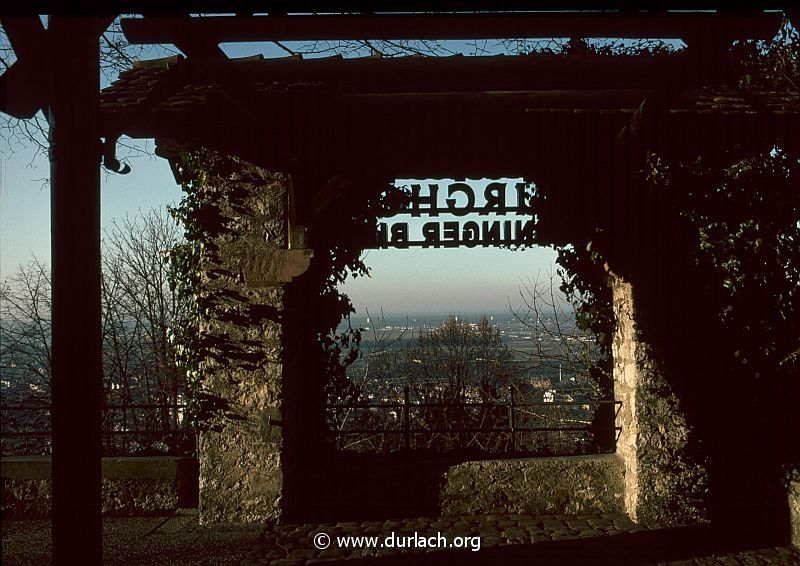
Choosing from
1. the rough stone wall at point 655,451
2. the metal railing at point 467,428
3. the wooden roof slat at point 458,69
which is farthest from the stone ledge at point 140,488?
the rough stone wall at point 655,451

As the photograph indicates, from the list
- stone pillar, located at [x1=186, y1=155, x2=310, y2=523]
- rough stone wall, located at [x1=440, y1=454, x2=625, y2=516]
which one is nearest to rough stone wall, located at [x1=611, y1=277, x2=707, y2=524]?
rough stone wall, located at [x1=440, y1=454, x2=625, y2=516]

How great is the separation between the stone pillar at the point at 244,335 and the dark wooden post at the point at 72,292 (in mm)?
3336

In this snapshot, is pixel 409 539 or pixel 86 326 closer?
pixel 86 326

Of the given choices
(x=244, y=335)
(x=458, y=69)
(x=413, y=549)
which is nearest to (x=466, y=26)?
(x=458, y=69)

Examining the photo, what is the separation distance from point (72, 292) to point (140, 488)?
4.34 m

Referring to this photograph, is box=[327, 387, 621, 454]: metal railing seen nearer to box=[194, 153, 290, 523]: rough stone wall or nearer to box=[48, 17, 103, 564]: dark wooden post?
box=[194, 153, 290, 523]: rough stone wall

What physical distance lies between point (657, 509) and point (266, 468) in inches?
133

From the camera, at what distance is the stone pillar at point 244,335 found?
6020 millimetres

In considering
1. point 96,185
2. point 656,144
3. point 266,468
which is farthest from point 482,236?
point 96,185

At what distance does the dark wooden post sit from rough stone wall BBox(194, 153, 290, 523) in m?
3.34

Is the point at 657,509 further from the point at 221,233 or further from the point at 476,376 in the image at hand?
the point at 476,376

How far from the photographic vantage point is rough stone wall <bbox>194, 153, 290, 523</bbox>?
602cm

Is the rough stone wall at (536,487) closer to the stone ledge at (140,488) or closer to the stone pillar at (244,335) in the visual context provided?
the stone pillar at (244,335)

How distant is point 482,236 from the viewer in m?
6.30
